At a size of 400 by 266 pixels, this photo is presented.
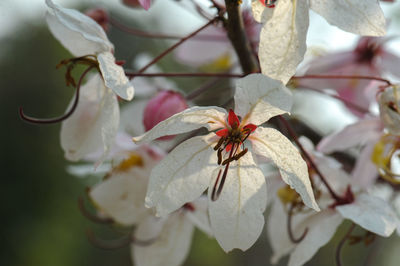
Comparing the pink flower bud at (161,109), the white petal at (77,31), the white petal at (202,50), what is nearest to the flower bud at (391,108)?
the pink flower bud at (161,109)

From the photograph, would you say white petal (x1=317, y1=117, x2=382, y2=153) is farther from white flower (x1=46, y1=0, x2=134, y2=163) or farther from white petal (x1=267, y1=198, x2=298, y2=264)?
white flower (x1=46, y1=0, x2=134, y2=163)

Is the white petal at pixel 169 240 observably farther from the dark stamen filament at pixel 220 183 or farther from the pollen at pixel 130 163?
the dark stamen filament at pixel 220 183

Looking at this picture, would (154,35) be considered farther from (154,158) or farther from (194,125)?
(194,125)

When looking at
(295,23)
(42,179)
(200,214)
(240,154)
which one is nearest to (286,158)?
(240,154)

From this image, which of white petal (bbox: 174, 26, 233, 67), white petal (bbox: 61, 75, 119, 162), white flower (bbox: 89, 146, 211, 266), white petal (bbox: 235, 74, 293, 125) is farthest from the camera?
white petal (bbox: 174, 26, 233, 67)

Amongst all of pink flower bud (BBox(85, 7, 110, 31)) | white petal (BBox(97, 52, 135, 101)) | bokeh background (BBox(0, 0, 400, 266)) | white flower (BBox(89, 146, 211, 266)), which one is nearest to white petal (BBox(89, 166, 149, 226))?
white flower (BBox(89, 146, 211, 266))

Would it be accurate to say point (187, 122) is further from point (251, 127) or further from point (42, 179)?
point (42, 179)

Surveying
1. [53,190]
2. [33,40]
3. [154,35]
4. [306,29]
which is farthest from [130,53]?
[306,29]
